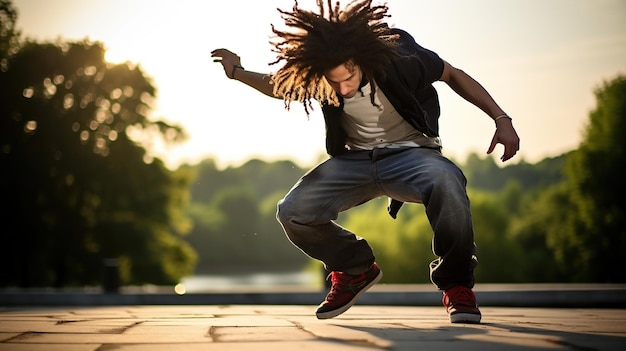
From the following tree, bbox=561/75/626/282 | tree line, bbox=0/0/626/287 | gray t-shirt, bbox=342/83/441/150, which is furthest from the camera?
tree, bbox=561/75/626/282

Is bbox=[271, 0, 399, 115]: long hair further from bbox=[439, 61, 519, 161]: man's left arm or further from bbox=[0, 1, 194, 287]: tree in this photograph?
bbox=[0, 1, 194, 287]: tree

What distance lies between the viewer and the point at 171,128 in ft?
89.8

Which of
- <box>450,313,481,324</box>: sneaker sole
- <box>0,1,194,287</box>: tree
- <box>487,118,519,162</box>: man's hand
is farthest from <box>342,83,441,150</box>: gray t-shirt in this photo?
<box>0,1,194,287</box>: tree

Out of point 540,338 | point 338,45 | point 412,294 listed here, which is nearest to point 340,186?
point 338,45

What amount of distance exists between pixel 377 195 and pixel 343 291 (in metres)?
0.53

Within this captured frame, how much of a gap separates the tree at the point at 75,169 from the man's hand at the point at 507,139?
73.0 ft

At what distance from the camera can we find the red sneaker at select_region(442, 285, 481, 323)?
3977 mm

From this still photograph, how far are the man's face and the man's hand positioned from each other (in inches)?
27.7

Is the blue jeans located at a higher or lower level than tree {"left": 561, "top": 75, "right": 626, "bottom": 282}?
lower

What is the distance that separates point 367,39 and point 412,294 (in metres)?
5.91

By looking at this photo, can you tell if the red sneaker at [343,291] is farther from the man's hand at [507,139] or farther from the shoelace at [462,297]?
the man's hand at [507,139]

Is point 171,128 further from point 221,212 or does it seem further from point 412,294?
point 221,212

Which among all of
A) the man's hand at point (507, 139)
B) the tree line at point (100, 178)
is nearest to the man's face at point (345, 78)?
the man's hand at point (507, 139)

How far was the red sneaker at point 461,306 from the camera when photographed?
157 inches
